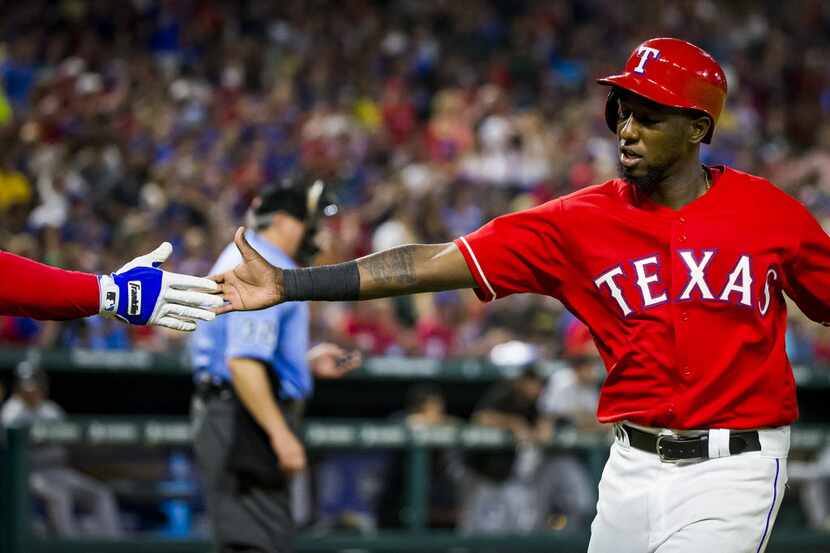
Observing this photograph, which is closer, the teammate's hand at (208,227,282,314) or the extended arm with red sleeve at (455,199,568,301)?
the teammate's hand at (208,227,282,314)

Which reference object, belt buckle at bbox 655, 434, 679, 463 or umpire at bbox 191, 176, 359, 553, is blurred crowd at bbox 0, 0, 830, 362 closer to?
umpire at bbox 191, 176, 359, 553

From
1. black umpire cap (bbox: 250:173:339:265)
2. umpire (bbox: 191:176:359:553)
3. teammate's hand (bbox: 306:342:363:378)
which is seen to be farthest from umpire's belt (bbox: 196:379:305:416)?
black umpire cap (bbox: 250:173:339:265)

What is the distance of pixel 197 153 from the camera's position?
11.3m

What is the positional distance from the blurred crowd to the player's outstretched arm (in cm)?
508

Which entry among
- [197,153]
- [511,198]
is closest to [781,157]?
[511,198]

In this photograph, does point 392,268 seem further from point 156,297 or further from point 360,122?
point 360,122

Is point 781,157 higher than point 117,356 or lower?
higher

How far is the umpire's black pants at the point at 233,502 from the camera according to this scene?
494 cm

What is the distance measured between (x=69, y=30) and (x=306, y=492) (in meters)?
6.56

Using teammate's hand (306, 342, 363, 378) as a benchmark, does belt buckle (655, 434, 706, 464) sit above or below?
below

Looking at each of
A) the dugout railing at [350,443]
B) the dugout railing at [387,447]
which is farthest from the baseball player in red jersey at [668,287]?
the dugout railing at [387,447]

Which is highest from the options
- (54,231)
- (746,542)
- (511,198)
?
(511,198)

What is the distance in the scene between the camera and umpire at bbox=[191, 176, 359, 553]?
16.1ft

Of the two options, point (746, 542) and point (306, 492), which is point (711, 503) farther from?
point (306, 492)
